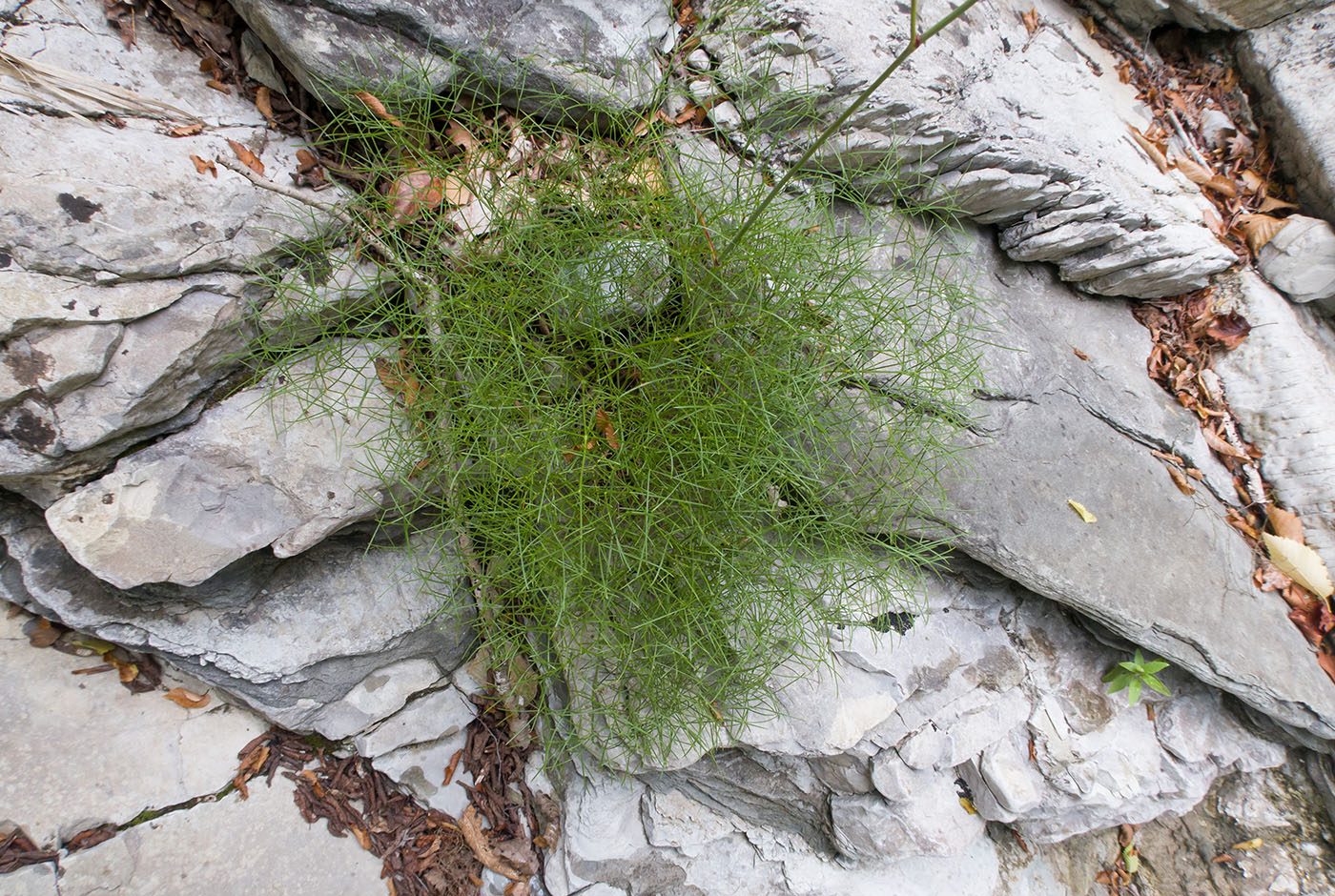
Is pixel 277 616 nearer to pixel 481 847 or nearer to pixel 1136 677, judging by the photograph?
pixel 481 847

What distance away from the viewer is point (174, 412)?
4.98 ft

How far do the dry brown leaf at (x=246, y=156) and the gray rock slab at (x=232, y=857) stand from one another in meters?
1.72

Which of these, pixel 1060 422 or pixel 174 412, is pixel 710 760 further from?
pixel 174 412

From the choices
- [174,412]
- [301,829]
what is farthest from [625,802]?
[174,412]

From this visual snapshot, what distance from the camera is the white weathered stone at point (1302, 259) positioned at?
230 cm

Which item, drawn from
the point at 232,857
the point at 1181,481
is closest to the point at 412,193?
the point at 232,857

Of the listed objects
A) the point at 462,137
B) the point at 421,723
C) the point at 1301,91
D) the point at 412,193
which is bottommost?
the point at 421,723

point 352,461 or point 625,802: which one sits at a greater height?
point 352,461

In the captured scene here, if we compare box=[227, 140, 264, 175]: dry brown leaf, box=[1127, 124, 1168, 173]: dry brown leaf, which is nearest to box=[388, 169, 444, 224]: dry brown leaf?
box=[227, 140, 264, 175]: dry brown leaf

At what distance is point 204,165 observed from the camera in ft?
5.02

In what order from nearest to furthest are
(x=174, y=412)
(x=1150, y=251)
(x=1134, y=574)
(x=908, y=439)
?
(x=174, y=412) → (x=908, y=439) → (x=1134, y=574) → (x=1150, y=251)

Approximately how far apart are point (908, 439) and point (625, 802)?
4.71ft

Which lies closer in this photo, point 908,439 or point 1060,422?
point 908,439

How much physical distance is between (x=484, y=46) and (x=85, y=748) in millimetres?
2138
